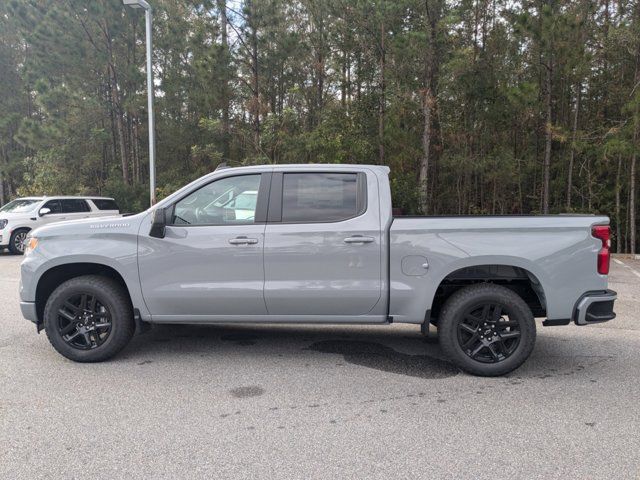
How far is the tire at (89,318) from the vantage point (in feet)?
15.5

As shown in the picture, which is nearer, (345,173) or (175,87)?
(345,173)

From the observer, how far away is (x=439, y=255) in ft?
14.4

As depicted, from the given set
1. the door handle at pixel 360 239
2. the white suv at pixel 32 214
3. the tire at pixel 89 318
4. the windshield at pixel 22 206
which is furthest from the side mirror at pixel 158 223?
the windshield at pixel 22 206

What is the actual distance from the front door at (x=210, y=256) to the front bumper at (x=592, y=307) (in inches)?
112

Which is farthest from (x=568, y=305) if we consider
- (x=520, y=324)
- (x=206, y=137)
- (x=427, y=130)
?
(x=206, y=137)

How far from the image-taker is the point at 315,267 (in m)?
4.49

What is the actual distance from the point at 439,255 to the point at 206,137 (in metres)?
18.9

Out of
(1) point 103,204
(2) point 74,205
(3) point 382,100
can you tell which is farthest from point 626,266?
(2) point 74,205

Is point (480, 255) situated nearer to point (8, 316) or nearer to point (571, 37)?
point (8, 316)

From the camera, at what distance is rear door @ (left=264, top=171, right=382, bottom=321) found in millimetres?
4457

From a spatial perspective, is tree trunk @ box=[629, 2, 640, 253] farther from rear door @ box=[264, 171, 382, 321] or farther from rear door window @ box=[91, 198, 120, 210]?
rear door window @ box=[91, 198, 120, 210]

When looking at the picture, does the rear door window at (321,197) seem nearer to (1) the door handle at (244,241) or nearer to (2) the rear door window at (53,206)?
(1) the door handle at (244,241)

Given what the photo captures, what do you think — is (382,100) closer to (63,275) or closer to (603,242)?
(603,242)

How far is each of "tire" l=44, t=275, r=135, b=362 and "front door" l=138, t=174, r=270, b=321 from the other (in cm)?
33
